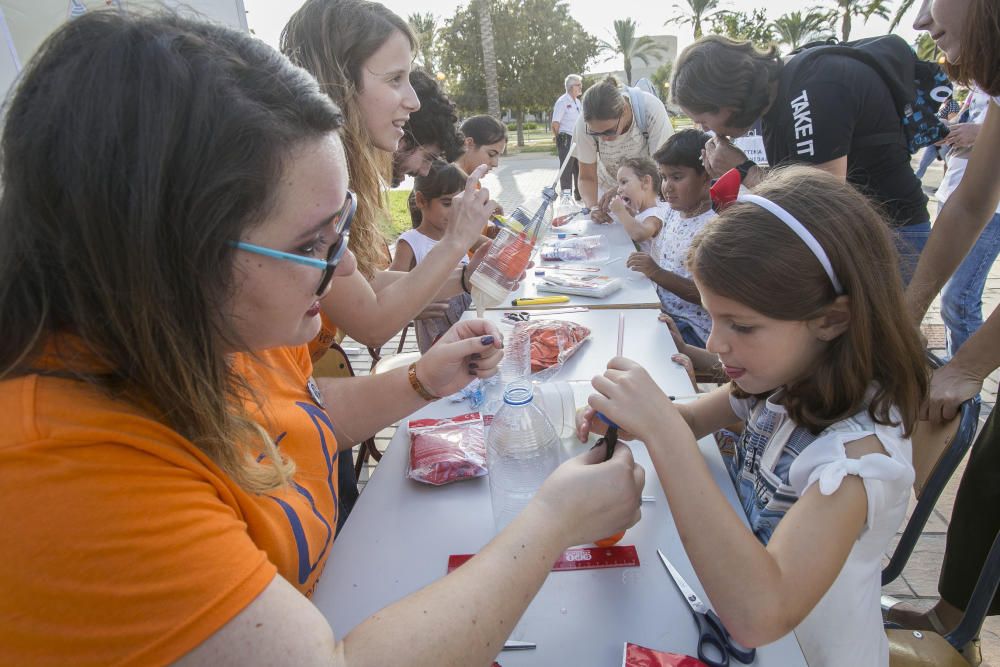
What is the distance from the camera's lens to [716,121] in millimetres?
2676

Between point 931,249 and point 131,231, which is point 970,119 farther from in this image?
point 131,231

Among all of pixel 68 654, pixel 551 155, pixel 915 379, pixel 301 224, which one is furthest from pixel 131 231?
pixel 551 155

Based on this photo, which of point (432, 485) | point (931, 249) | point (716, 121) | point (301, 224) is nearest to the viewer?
point (301, 224)

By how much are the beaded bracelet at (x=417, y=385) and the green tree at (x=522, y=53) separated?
25.0 meters

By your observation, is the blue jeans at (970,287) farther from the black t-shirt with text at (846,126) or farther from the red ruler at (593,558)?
the red ruler at (593,558)

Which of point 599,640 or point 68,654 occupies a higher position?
point 68,654

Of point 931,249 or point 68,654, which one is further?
point 931,249

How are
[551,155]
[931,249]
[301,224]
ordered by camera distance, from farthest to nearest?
[551,155] < [931,249] < [301,224]

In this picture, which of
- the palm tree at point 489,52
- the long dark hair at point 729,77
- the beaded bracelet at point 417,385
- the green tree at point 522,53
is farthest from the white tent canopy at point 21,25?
the green tree at point 522,53

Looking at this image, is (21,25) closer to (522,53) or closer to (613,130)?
(613,130)

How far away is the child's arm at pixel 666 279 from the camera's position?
2.97 metres

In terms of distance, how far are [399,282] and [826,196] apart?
129 centimetres

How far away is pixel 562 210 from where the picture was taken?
17.4 feet

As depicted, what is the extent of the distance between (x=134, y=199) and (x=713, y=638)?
109 cm
